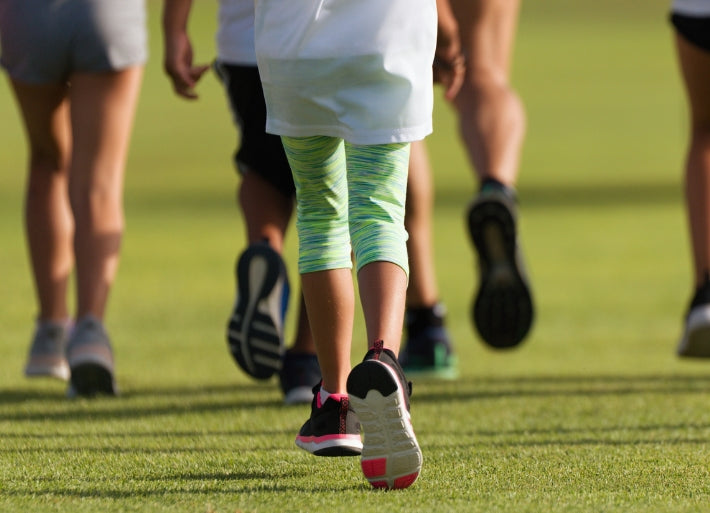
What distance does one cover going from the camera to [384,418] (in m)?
2.93

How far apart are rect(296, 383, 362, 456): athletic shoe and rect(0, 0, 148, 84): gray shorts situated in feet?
6.36

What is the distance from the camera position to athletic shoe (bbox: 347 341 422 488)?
292 cm

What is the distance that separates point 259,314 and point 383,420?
1.42 m

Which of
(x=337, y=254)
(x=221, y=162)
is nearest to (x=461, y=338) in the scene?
(x=337, y=254)

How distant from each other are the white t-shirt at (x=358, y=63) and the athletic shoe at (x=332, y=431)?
62 cm

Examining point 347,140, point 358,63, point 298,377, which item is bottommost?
point 298,377

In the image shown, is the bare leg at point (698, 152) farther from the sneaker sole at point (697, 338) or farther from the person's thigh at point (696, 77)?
the sneaker sole at point (697, 338)

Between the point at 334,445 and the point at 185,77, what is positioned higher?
the point at 185,77

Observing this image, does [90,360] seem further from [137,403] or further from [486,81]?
[486,81]

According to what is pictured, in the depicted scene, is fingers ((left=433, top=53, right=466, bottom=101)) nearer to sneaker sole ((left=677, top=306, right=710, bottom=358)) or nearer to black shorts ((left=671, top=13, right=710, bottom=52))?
black shorts ((left=671, top=13, right=710, bottom=52))

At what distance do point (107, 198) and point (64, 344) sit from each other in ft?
2.09

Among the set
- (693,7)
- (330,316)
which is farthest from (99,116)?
(693,7)

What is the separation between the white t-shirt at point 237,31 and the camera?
4613 mm

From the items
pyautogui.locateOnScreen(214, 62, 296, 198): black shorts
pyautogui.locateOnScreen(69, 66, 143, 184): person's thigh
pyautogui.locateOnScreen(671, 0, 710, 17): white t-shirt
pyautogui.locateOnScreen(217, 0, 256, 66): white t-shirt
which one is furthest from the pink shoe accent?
pyautogui.locateOnScreen(671, 0, 710, 17): white t-shirt
